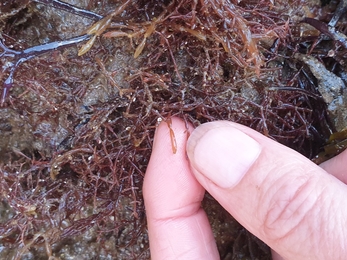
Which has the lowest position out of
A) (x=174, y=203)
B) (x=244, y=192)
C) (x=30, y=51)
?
(x=174, y=203)

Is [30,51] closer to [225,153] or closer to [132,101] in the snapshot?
[132,101]

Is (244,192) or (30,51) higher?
(30,51)

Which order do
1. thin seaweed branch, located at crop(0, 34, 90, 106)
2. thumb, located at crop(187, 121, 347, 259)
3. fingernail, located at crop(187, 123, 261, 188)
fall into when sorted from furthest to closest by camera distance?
1. thin seaweed branch, located at crop(0, 34, 90, 106)
2. fingernail, located at crop(187, 123, 261, 188)
3. thumb, located at crop(187, 121, 347, 259)

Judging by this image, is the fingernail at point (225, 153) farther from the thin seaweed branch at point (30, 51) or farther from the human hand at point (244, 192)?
the thin seaweed branch at point (30, 51)

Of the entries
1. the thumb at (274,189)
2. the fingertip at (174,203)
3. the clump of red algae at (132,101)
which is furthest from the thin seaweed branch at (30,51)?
the thumb at (274,189)

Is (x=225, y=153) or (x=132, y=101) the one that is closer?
(x=225, y=153)

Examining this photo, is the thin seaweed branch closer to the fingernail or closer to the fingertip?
the fingertip

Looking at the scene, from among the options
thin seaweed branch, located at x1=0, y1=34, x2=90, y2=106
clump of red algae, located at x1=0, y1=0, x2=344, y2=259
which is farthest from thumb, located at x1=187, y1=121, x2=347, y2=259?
thin seaweed branch, located at x1=0, y1=34, x2=90, y2=106

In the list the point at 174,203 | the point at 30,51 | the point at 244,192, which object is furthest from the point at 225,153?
the point at 30,51
